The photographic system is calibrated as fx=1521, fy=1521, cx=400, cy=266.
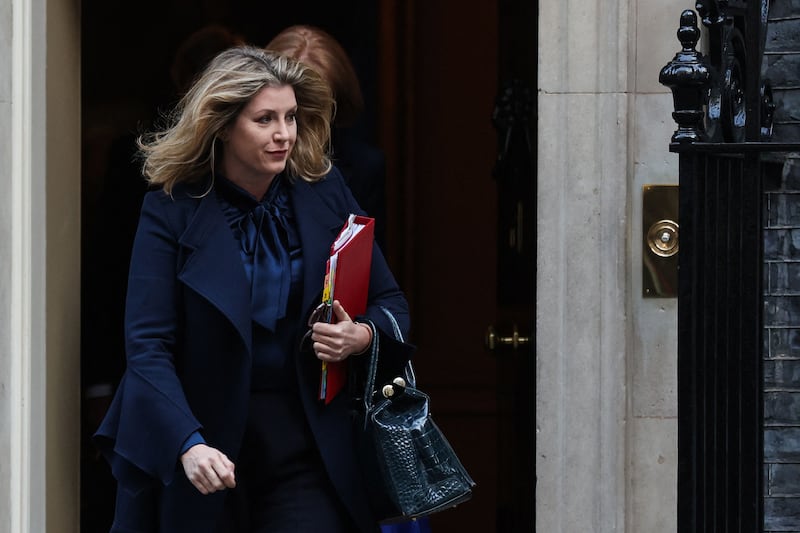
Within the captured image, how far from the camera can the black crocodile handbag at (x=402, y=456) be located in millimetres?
3545

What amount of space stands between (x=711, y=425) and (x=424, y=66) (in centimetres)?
385

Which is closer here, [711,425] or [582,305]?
[711,425]

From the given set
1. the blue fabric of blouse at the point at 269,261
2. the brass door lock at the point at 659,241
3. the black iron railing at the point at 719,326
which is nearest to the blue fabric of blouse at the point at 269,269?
the blue fabric of blouse at the point at 269,261

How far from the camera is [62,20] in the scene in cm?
465

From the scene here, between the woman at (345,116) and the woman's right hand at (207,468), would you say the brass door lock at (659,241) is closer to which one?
the woman at (345,116)

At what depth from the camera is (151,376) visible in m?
3.52

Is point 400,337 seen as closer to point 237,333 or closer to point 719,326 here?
point 237,333

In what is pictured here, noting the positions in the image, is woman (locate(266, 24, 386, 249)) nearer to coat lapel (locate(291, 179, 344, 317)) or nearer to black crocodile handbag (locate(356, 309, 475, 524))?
coat lapel (locate(291, 179, 344, 317))

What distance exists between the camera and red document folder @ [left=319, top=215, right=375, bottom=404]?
139 inches

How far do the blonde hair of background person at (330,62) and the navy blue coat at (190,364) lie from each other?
875 mm

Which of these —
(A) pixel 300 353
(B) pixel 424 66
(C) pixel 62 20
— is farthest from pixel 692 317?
(B) pixel 424 66
